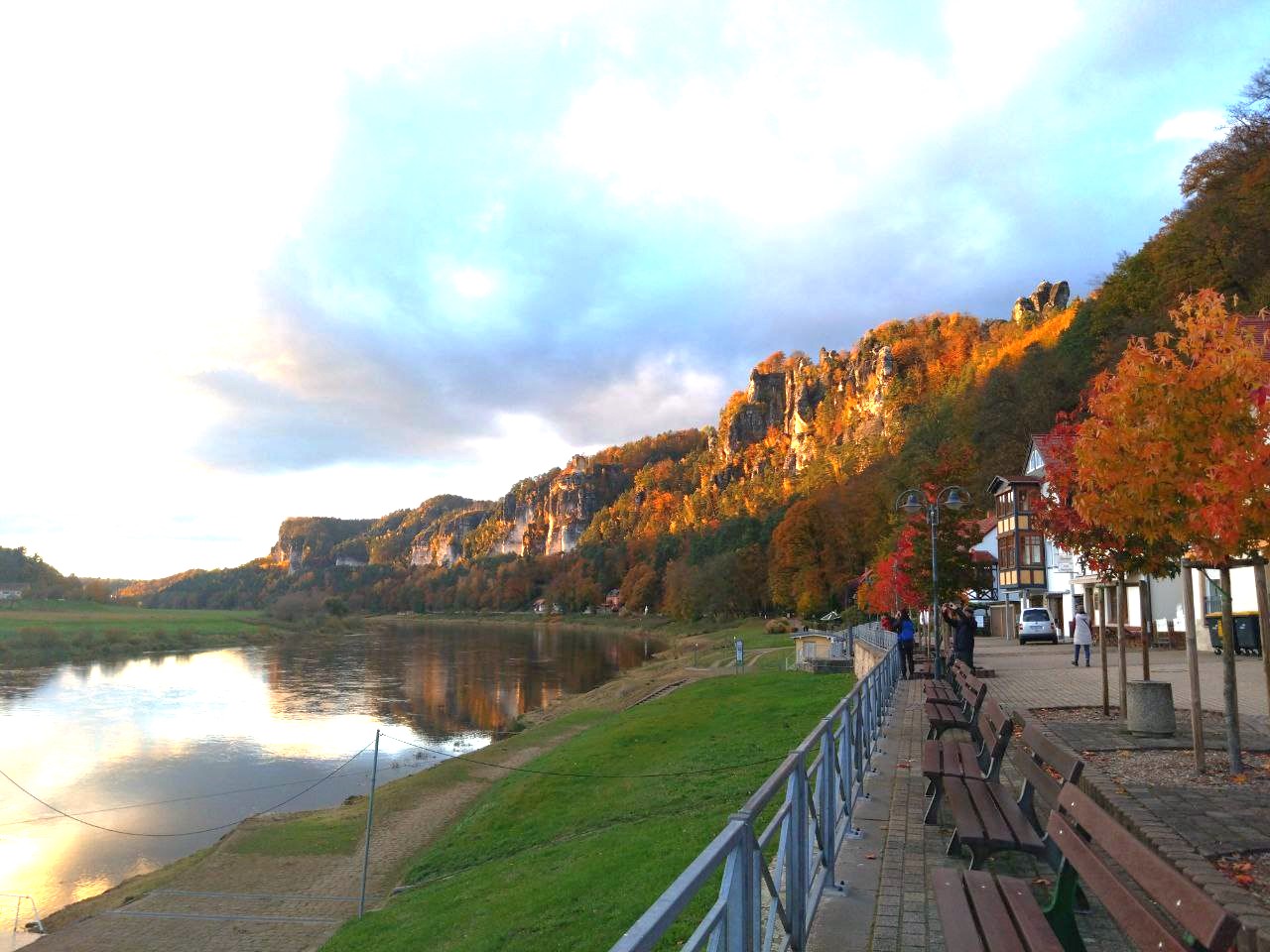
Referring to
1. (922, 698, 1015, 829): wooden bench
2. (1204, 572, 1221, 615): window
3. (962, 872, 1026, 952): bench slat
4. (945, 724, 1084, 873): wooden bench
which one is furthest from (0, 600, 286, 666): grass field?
(962, 872, 1026, 952): bench slat

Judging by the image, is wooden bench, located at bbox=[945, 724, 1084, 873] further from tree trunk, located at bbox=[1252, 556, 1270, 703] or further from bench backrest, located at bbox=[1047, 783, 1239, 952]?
tree trunk, located at bbox=[1252, 556, 1270, 703]

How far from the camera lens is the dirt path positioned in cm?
1334

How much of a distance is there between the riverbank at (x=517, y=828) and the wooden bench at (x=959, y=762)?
3.00 m

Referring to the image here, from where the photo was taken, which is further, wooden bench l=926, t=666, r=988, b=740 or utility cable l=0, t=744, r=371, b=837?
utility cable l=0, t=744, r=371, b=837

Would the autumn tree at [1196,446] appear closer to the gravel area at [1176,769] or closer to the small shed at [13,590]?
the gravel area at [1176,769]

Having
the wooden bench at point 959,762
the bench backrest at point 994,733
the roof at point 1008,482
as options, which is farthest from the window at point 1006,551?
the wooden bench at point 959,762

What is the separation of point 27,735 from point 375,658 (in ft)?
123

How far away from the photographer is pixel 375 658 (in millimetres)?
70750

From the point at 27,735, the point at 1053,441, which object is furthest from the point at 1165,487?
the point at 27,735

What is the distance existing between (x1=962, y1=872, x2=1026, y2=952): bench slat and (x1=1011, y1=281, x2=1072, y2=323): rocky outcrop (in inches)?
4952

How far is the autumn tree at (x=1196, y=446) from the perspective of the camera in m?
7.07

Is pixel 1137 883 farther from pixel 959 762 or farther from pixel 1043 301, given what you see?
Answer: pixel 1043 301

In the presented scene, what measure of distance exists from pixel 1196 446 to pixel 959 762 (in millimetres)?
3529

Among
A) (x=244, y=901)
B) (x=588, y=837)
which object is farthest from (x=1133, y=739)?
(x=244, y=901)
